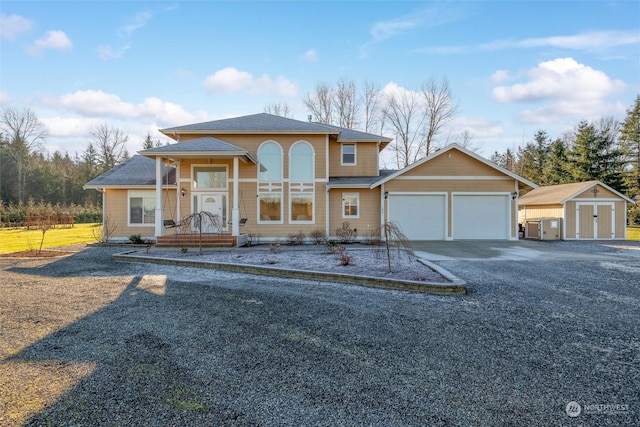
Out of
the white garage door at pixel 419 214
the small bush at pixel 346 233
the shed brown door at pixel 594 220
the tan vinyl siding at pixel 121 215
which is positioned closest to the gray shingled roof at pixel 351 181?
the white garage door at pixel 419 214

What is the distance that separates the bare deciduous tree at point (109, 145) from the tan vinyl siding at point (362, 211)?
35.9 metres

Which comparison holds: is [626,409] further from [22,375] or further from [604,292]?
[22,375]

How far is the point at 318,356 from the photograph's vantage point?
3.52 m

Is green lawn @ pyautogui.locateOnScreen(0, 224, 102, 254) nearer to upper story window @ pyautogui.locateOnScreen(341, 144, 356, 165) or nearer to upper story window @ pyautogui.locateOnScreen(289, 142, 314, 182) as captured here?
upper story window @ pyautogui.locateOnScreen(289, 142, 314, 182)

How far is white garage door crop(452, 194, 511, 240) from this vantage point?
1588cm

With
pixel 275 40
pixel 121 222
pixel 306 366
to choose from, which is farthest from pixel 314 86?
pixel 306 366

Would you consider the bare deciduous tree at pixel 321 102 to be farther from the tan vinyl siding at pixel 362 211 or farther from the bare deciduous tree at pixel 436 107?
the tan vinyl siding at pixel 362 211

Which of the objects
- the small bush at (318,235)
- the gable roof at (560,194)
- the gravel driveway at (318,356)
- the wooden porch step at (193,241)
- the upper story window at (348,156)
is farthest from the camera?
the upper story window at (348,156)

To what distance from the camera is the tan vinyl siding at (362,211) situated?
16172 millimetres

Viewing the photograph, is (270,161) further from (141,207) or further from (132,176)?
(132,176)

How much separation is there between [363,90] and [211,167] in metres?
21.7

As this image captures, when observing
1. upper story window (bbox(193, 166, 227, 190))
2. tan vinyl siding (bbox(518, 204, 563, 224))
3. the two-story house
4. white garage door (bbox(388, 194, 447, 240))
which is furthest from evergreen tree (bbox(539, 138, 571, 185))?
upper story window (bbox(193, 166, 227, 190))

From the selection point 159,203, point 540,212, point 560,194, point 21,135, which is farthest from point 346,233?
point 21,135

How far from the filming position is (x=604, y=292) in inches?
248
